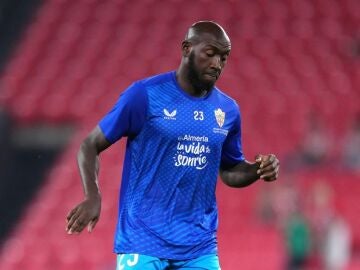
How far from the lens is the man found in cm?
516

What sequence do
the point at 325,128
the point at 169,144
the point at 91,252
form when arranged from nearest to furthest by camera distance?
the point at 169,144 < the point at 91,252 < the point at 325,128

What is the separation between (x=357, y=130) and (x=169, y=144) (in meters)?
9.58

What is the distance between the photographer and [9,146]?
14523 mm

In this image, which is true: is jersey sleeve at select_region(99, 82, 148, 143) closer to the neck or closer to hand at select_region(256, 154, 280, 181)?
the neck

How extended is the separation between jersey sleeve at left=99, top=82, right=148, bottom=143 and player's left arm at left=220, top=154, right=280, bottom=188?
632 millimetres

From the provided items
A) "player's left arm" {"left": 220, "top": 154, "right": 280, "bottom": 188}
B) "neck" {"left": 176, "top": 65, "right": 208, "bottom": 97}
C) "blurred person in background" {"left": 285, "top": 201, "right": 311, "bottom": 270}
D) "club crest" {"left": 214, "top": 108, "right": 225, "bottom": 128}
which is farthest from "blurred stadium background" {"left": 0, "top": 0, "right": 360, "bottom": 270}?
"neck" {"left": 176, "top": 65, "right": 208, "bottom": 97}

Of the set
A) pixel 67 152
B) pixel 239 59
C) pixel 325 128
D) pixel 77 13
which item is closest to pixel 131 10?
pixel 77 13

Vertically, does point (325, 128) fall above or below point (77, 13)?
below

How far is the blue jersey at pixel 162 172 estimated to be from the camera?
5.19 meters

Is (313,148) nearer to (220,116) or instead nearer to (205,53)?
(220,116)

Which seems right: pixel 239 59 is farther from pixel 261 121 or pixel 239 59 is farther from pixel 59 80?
pixel 59 80

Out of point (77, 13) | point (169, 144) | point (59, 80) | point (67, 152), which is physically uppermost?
point (77, 13)

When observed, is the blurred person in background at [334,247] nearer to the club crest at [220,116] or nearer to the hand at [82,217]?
the club crest at [220,116]

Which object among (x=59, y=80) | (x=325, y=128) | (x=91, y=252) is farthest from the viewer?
(x=59, y=80)
